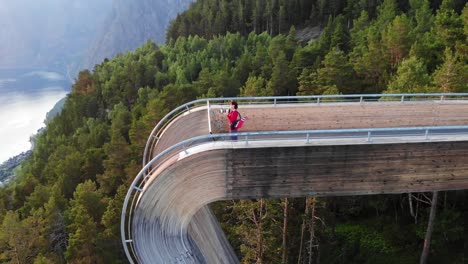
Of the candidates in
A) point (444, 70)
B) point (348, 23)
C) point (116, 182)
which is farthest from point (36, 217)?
point (348, 23)

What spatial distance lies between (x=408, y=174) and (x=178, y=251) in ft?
24.2

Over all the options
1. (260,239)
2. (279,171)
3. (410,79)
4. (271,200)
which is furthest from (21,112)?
(279,171)

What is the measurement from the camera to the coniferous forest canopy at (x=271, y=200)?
1939 centimetres

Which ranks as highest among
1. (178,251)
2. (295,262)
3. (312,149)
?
(312,149)

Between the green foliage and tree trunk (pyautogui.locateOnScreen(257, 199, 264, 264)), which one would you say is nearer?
tree trunk (pyautogui.locateOnScreen(257, 199, 264, 264))

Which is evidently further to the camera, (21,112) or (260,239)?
(21,112)

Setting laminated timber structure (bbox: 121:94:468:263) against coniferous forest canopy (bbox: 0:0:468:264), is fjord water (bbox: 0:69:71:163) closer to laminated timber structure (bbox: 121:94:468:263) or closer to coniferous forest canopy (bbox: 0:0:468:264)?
coniferous forest canopy (bbox: 0:0:468:264)

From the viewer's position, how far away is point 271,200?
1834cm

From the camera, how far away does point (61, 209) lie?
90.0 ft

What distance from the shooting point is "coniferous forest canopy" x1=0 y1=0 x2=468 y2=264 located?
763 inches

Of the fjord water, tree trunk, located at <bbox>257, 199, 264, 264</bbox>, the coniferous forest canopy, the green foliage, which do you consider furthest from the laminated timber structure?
the fjord water

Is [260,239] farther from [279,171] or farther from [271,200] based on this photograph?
[279,171]

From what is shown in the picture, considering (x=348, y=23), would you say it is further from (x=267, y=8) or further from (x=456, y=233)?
(x=456, y=233)

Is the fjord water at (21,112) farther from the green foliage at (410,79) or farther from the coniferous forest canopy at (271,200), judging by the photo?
the green foliage at (410,79)
